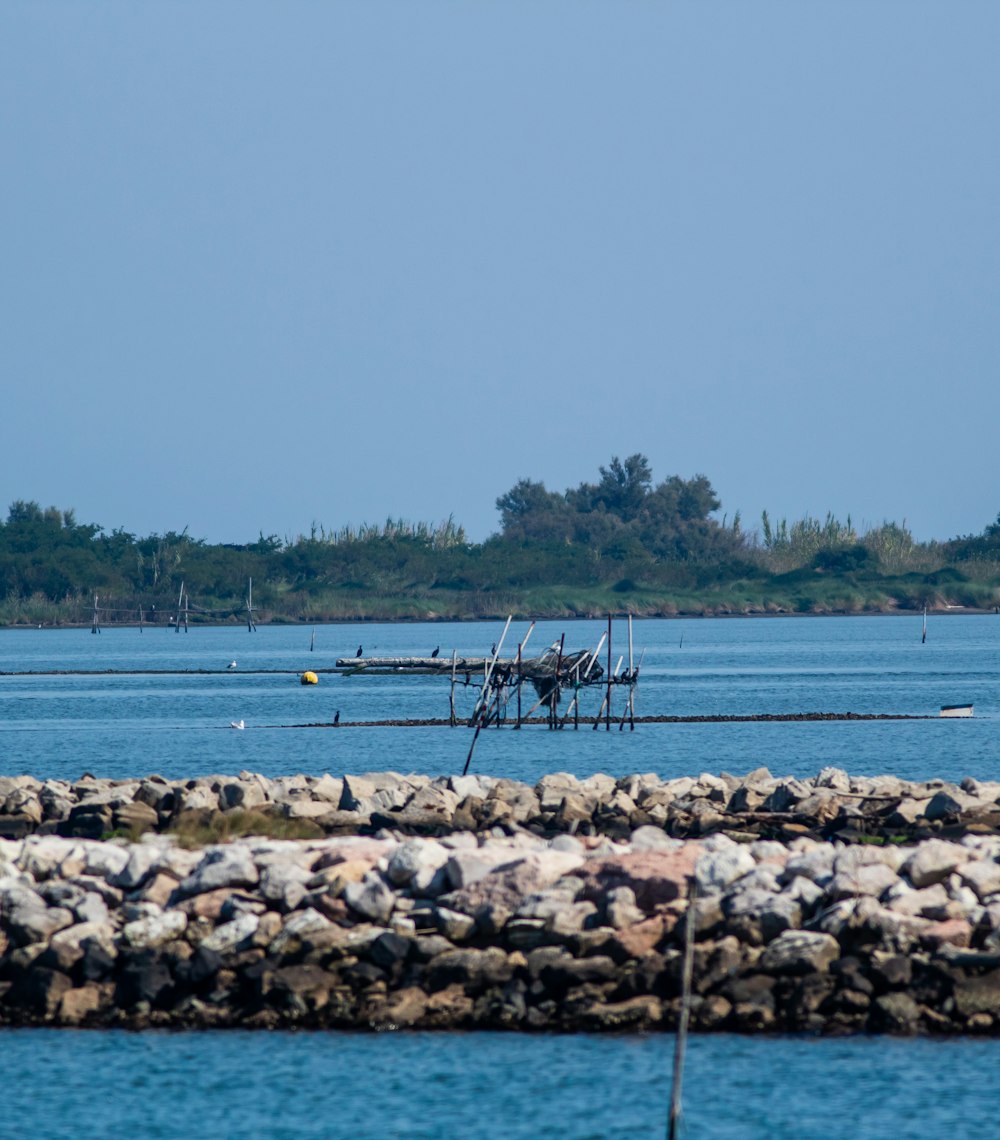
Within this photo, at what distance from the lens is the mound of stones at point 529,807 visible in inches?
851

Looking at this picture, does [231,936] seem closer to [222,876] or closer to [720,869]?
[222,876]


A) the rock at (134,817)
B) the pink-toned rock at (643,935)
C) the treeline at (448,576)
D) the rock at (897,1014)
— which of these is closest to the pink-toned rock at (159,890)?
the pink-toned rock at (643,935)

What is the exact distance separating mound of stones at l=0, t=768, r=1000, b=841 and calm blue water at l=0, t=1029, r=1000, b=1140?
683 cm

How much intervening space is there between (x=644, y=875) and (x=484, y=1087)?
2485 mm

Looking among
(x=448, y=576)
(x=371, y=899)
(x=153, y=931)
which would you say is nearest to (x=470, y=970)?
(x=371, y=899)

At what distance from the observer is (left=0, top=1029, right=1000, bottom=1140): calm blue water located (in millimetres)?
12875

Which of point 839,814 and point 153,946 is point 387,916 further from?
point 839,814

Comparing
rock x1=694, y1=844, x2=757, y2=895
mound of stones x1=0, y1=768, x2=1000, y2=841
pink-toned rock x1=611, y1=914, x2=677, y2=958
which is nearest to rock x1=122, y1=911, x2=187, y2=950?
pink-toned rock x1=611, y1=914, x2=677, y2=958

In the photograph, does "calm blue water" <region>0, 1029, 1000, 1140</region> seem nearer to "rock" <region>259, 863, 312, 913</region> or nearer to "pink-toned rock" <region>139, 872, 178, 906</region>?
"rock" <region>259, 863, 312, 913</region>

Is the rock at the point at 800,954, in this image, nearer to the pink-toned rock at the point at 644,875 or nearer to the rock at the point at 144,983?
the pink-toned rock at the point at 644,875

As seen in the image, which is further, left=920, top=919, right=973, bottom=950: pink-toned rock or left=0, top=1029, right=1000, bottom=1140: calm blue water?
left=920, top=919, right=973, bottom=950: pink-toned rock

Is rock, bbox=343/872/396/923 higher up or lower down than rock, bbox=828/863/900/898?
lower down

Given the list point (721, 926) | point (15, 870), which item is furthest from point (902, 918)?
point (15, 870)

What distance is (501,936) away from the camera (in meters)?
15.1
